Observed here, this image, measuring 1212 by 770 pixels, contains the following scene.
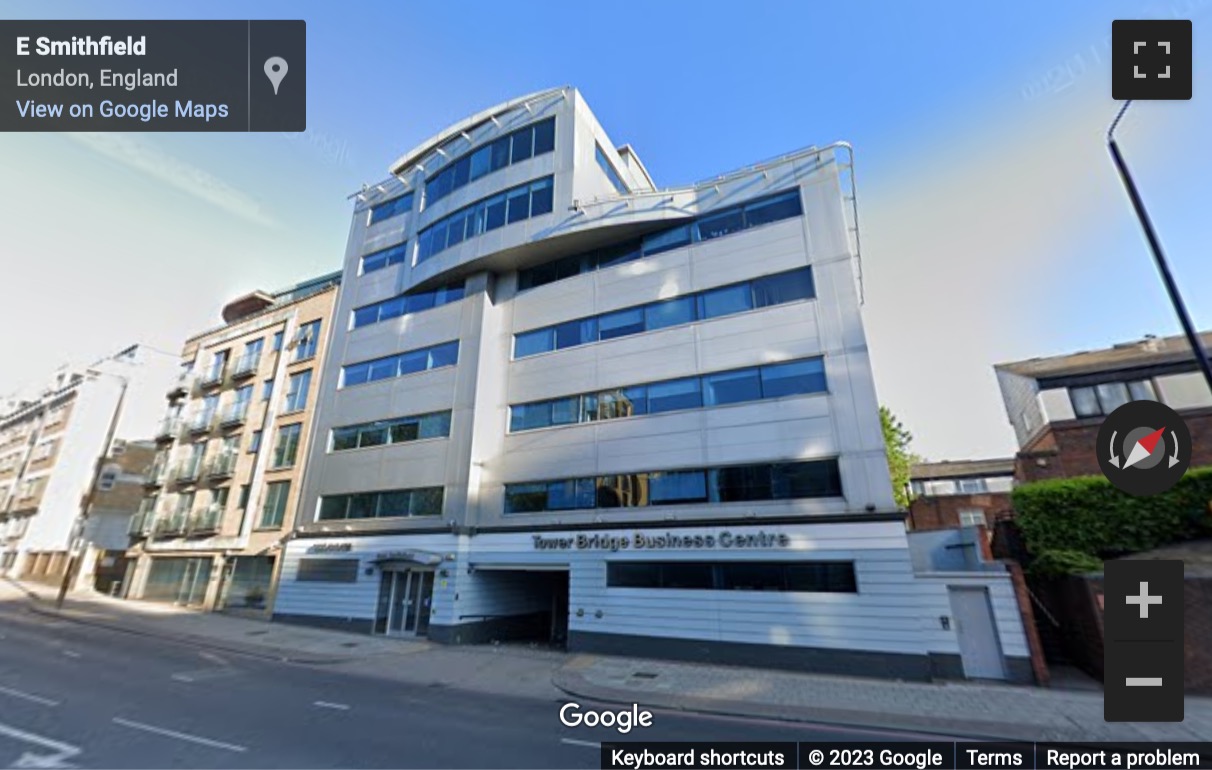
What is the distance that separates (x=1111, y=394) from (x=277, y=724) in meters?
29.6

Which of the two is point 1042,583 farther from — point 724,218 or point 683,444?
point 724,218

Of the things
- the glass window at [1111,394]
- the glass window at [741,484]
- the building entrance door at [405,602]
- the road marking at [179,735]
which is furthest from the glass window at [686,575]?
the glass window at [1111,394]

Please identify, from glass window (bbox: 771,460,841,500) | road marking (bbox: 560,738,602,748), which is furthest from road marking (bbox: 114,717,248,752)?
glass window (bbox: 771,460,841,500)

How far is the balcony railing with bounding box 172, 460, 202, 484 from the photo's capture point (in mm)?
28422

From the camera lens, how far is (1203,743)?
8047 mm

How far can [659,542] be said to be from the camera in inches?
637

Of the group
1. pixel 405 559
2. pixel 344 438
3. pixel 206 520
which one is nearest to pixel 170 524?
pixel 206 520

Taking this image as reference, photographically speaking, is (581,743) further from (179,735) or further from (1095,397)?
(1095,397)

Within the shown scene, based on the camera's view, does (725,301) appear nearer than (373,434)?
Yes

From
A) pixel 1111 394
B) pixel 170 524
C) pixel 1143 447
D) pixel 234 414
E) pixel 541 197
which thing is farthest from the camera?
pixel 234 414

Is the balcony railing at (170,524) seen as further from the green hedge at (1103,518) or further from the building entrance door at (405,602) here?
the green hedge at (1103,518)

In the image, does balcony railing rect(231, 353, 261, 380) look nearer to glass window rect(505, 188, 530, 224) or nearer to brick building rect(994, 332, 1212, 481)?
glass window rect(505, 188, 530, 224)

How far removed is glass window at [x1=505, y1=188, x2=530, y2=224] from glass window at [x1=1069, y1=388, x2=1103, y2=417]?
24.6 m

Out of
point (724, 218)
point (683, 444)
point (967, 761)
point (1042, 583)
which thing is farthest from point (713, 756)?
point (724, 218)
